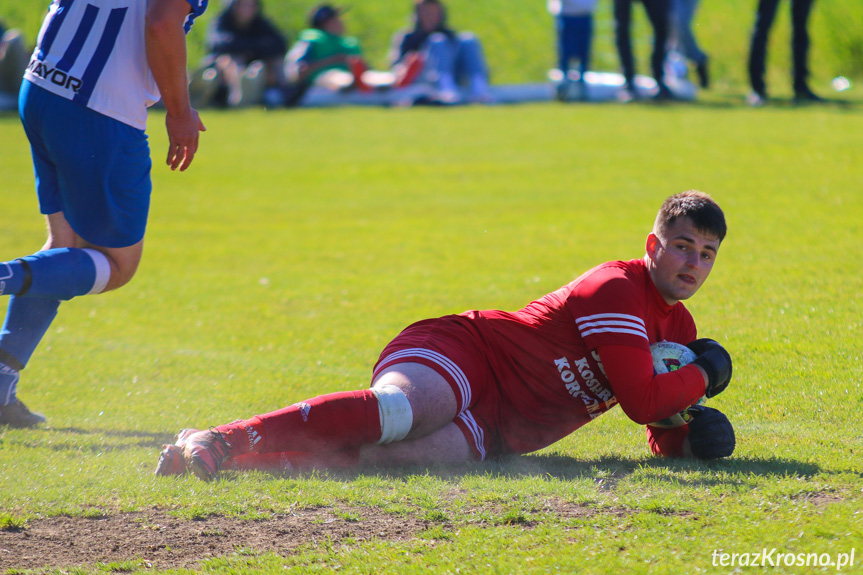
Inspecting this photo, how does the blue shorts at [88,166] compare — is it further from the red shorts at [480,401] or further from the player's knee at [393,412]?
the player's knee at [393,412]

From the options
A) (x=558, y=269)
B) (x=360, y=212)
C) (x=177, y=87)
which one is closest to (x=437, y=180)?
(x=360, y=212)

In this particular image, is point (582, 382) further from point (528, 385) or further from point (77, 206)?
point (77, 206)

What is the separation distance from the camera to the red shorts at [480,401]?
13.8 ft

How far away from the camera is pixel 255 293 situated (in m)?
8.03

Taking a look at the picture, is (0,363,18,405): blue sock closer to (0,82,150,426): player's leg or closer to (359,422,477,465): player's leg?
(0,82,150,426): player's leg

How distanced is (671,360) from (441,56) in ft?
48.9

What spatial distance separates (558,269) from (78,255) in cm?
449

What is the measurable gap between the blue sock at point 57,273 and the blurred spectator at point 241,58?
568 inches

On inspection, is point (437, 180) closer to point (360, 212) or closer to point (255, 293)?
point (360, 212)

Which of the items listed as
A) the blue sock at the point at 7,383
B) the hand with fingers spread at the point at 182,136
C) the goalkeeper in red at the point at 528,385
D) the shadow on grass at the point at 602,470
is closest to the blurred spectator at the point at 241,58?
the hand with fingers spread at the point at 182,136

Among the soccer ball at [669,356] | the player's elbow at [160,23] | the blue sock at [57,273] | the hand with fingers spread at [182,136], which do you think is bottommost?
the soccer ball at [669,356]

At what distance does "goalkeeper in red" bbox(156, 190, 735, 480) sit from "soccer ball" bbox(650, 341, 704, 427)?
0.12 ft

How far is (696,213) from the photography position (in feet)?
13.1

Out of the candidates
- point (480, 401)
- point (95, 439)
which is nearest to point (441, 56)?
point (95, 439)
